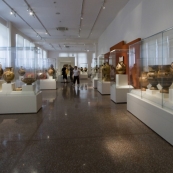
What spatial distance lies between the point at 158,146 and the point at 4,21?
1162cm

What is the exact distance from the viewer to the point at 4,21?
12016 millimetres

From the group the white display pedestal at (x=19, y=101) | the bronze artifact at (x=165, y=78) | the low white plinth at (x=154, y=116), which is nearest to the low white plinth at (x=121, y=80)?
the low white plinth at (x=154, y=116)

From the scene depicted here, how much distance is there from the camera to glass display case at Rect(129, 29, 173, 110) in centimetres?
421

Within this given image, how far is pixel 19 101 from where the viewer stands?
19.9ft

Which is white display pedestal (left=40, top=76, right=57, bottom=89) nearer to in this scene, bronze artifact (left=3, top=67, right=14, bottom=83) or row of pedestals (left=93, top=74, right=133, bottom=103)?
row of pedestals (left=93, top=74, right=133, bottom=103)

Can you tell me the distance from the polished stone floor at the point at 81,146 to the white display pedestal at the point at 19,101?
0.48 meters

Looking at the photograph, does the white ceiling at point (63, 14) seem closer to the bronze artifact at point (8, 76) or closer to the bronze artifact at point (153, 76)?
the bronze artifact at point (8, 76)

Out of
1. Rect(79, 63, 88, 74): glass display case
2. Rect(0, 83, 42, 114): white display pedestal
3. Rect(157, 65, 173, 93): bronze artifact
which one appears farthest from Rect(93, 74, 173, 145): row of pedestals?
Rect(79, 63, 88, 74): glass display case

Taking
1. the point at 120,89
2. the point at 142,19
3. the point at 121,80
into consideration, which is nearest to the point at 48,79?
the point at 121,80

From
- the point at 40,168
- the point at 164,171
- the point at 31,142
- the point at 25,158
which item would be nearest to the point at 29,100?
the point at 31,142

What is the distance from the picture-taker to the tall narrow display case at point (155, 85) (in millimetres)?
3926

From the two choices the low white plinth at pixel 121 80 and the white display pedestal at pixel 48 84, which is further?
the white display pedestal at pixel 48 84

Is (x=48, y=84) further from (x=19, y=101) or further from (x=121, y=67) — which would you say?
(x=19, y=101)

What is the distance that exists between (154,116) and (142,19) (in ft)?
14.9
